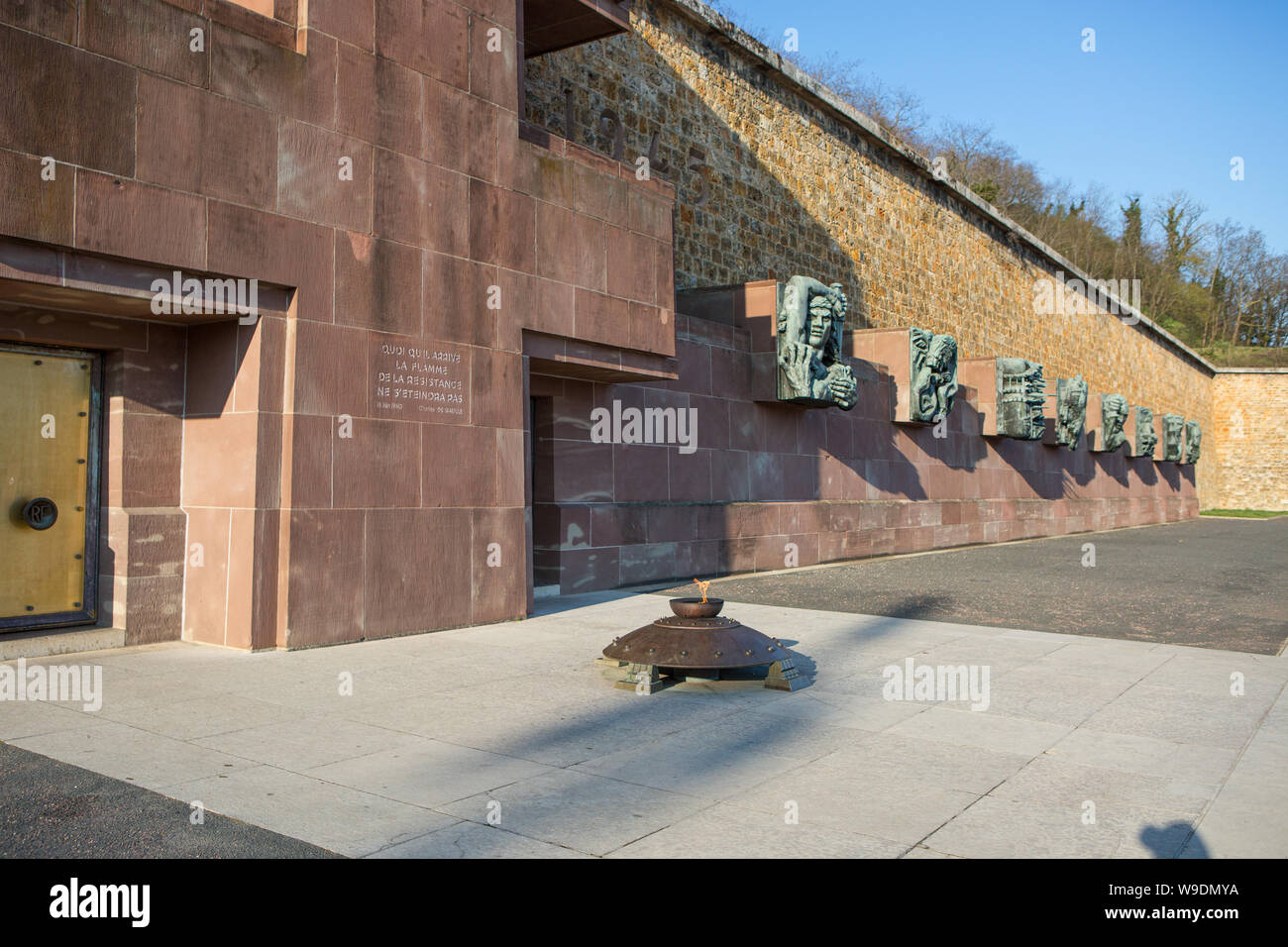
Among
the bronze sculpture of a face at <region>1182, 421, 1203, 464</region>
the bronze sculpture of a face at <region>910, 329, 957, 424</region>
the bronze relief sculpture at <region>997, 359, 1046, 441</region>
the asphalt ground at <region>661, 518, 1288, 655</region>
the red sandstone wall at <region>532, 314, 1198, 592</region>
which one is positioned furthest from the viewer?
the bronze sculpture of a face at <region>1182, 421, 1203, 464</region>

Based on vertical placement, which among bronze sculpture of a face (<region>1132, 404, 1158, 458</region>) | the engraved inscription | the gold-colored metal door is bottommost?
the gold-colored metal door

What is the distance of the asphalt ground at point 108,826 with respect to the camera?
3551mm

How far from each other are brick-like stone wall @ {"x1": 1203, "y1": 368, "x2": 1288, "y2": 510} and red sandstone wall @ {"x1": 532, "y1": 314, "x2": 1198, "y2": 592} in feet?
123

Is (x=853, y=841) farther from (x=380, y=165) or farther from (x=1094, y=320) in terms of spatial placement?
(x=1094, y=320)

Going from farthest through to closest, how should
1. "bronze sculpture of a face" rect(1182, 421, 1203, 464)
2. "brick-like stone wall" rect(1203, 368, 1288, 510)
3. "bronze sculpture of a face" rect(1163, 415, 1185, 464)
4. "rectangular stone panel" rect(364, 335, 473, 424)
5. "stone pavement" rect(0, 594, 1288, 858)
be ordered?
"brick-like stone wall" rect(1203, 368, 1288, 510) → "bronze sculpture of a face" rect(1182, 421, 1203, 464) → "bronze sculpture of a face" rect(1163, 415, 1185, 464) → "rectangular stone panel" rect(364, 335, 473, 424) → "stone pavement" rect(0, 594, 1288, 858)

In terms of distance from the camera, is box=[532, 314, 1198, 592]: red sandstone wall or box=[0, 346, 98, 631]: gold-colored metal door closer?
box=[0, 346, 98, 631]: gold-colored metal door

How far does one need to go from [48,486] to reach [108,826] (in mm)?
4421

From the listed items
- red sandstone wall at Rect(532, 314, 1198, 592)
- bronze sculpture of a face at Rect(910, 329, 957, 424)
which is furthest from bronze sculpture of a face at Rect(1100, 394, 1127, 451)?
bronze sculpture of a face at Rect(910, 329, 957, 424)

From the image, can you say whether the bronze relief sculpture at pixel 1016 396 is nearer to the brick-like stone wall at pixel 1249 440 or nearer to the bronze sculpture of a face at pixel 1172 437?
the bronze sculpture of a face at pixel 1172 437

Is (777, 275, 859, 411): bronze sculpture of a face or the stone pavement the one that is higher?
(777, 275, 859, 411): bronze sculpture of a face

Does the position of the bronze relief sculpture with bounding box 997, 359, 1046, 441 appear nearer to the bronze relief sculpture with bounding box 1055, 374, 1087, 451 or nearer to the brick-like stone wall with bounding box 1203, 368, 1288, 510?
the bronze relief sculpture with bounding box 1055, 374, 1087, 451

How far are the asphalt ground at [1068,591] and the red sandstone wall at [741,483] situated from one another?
2.15 ft

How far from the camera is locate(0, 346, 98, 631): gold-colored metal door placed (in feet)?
23.6

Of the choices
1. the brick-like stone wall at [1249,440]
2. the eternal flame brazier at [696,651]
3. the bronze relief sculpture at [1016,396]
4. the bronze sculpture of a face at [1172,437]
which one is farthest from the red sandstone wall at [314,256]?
the brick-like stone wall at [1249,440]
